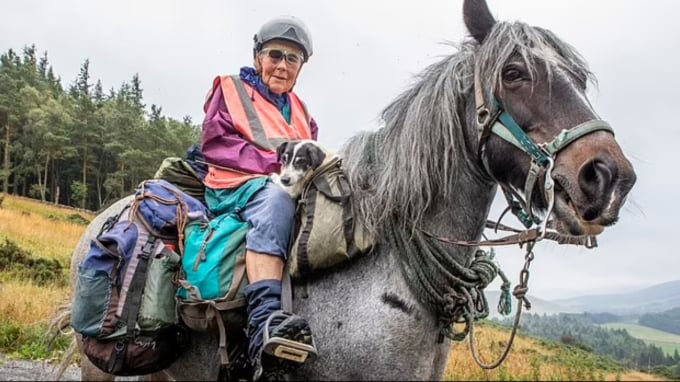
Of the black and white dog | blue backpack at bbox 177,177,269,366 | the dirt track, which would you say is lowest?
the dirt track

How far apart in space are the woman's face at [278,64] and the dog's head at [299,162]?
2.46ft

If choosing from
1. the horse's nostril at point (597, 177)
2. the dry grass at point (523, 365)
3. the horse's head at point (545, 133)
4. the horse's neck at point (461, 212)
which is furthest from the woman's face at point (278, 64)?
the dry grass at point (523, 365)

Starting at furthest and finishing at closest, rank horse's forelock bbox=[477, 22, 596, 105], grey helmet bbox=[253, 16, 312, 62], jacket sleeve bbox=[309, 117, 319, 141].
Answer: jacket sleeve bbox=[309, 117, 319, 141] → grey helmet bbox=[253, 16, 312, 62] → horse's forelock bbox=[477, 22, 596, 105]

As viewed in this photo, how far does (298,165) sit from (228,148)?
0.59 meters

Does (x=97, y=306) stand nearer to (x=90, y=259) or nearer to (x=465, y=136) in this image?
(x=90, y=259)

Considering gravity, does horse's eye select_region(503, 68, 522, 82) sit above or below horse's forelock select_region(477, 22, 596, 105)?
below

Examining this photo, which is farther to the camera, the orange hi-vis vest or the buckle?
the orange hi-vis vest

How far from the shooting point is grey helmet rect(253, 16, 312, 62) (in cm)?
347

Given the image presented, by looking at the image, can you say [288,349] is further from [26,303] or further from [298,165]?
[26,303]

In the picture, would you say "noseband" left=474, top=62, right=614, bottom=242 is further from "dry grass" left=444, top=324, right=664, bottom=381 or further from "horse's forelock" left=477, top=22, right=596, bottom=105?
"dry grass" left=444, top=324, right=664, bottom=381

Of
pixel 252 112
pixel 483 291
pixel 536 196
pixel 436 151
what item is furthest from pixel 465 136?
pixel 252 112

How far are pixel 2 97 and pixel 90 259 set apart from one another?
5711 centimetres

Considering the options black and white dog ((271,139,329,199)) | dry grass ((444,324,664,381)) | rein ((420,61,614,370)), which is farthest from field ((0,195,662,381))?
black and white dog ((271,139,329,199))

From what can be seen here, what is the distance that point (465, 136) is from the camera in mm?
2820
